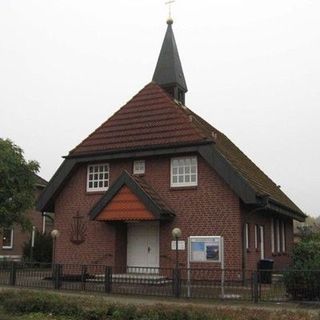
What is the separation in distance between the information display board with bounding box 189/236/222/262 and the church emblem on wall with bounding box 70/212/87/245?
19.1ft

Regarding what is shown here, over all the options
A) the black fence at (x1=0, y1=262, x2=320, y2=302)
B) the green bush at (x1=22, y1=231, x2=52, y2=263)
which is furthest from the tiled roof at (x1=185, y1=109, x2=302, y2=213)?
the green bush at (x1=22, y1=231, x2=52, y2=263)

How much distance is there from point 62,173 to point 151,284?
27.2 ft

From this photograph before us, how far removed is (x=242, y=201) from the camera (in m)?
20.7

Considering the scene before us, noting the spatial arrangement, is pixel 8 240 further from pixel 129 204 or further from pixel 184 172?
pixel 184 172

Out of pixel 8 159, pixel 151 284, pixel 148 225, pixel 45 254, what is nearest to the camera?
pixel 151 284

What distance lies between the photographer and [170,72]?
27.6 metres

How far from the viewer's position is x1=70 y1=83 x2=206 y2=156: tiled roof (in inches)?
881

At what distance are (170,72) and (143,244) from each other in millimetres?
9591

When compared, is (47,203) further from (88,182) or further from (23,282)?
(23,282)

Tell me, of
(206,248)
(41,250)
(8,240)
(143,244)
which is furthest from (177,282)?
(8,240)

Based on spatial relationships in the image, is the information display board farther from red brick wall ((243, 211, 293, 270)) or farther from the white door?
the white door

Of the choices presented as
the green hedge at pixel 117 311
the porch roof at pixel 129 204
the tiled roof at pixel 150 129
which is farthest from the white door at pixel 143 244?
the green hedge at pixel 117 311

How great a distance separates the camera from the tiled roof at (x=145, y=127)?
2238 cm

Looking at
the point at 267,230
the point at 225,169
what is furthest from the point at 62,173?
the point at 267,230
